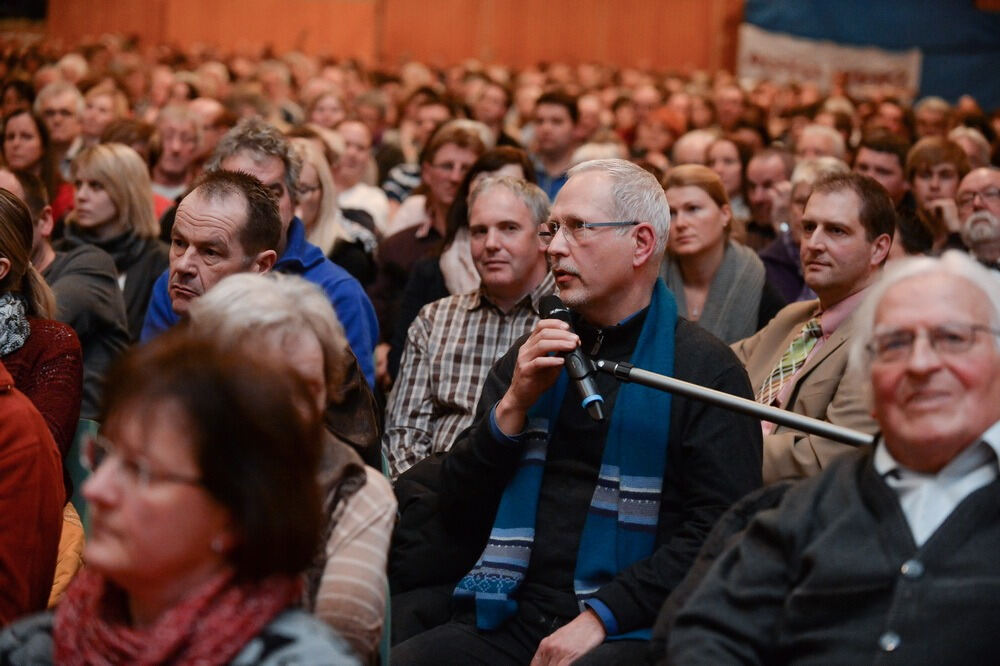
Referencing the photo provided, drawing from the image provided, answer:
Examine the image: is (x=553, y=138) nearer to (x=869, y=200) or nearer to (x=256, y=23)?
(x=869, y=200)

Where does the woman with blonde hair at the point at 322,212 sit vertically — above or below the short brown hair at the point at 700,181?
below

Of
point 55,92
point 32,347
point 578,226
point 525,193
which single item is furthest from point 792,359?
point 55,92

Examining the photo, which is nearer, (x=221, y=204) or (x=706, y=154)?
(x=221, y=204)

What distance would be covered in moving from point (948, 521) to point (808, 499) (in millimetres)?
205

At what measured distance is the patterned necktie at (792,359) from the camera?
3.31 m

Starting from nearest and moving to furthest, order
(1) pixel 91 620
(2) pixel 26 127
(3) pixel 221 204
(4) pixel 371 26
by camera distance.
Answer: (1) pixel 91 620 < (3) pixel 221 204 < (2) pixel 26 127 < (4) pixel 371 26

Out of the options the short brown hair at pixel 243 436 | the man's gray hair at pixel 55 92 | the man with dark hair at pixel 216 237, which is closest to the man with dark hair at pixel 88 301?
the man with dark hair at pixel 216 237

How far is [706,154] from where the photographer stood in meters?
6.61

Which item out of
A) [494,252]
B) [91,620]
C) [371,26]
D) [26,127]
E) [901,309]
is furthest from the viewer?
[371,26]

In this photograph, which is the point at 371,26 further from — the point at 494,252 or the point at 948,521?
the point at 948,521

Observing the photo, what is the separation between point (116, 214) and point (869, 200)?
8.95ft

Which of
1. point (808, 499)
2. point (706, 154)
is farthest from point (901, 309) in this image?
point (706, 154)

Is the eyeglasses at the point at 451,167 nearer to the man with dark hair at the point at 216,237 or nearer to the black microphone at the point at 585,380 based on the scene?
the man with dark hair at the point at 216,237

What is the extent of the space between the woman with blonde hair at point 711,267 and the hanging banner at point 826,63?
1063cm
